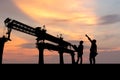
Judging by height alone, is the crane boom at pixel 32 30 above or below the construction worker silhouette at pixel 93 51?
above

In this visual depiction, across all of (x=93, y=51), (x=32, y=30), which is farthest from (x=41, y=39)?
(x=93, y=51)

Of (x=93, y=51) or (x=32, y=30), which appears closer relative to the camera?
(x=93, y=51)

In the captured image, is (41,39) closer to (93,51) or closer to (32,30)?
(32,30)

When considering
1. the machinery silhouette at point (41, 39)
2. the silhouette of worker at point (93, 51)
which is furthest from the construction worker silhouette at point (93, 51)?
the machinery silhouette at point (41, 39)

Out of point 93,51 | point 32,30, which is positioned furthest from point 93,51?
point 32,30

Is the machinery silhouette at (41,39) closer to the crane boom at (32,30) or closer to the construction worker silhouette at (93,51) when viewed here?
the crane boom at (32,30)

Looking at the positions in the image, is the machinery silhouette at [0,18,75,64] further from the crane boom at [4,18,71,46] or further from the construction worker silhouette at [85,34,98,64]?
the construction worker silhouette at [85,34,98,64]

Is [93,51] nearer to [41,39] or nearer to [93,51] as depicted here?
[93,51]

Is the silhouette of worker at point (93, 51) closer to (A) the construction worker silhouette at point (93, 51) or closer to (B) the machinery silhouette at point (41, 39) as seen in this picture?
(A) the construction worker silhouette at point (93, 51)

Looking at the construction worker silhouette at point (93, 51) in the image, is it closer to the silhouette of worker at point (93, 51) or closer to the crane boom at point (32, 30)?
the silhouette of worker at point (93, 51)

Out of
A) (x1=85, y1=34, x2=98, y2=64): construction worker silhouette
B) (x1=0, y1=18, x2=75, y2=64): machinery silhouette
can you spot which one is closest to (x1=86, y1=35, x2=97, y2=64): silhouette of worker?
(x1=85, y1=34, x2=98, y2=64): construction worker silhouette
